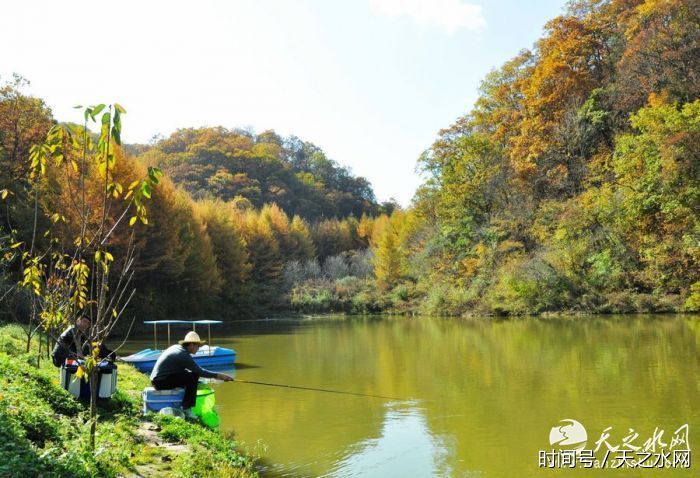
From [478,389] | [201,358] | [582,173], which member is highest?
[582,173]

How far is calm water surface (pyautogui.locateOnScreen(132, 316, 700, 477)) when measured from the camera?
24.3ft

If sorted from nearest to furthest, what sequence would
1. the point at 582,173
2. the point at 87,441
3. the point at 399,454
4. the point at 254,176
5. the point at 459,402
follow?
the point at 87,441 < the point at 399,454 < the point at 459,402 < the point at 582,173 < the point at 254,176

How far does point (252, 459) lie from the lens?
718cm

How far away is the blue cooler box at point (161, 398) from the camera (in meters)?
7.86

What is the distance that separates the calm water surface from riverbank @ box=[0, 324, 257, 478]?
113 centimetres

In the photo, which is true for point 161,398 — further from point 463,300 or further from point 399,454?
point 463,300

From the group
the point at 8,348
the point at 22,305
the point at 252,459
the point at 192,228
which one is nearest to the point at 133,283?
the point at 192,228

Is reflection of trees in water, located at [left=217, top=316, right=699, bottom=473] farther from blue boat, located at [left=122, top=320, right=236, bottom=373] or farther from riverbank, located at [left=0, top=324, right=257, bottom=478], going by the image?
riverbank, located at [left=0, top=324, right=257, bottom=478]

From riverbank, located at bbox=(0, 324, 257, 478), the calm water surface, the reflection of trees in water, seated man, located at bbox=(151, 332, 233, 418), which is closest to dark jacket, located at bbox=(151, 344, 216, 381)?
seated man, located at bbox=(151, 332, 233, 418)

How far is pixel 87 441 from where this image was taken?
17.0ft

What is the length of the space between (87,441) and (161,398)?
2704 millimetres

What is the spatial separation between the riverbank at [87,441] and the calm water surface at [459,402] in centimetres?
113

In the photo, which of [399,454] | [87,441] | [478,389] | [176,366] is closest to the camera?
[87,441]

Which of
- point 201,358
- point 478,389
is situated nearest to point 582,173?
point 478,389
